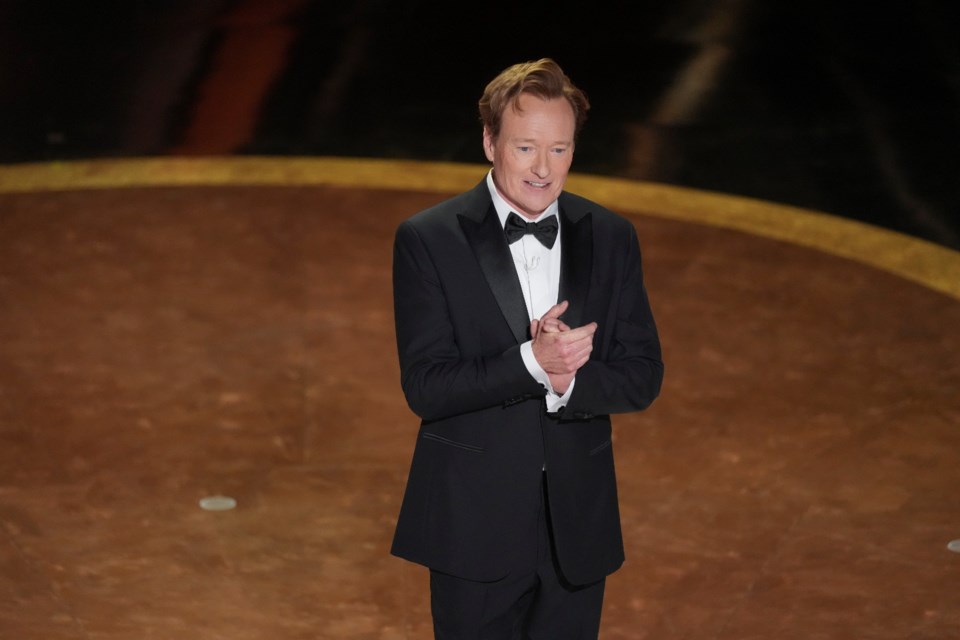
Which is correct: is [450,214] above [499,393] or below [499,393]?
above

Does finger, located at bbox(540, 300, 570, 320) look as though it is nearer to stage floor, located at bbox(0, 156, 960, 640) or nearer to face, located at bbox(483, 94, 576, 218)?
face, located at bbox(483, 94, 576, 218)

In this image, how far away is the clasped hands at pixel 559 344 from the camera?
2.57 meters

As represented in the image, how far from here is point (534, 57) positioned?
376 inches

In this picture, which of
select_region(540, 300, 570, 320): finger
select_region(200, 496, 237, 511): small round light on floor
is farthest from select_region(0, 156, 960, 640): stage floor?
select_region(540, 300, 570, 320): finger

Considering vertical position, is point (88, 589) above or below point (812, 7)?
below

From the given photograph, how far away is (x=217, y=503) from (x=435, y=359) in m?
2.27

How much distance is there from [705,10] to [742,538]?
653 cm

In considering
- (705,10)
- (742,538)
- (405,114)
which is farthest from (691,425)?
(705,10)

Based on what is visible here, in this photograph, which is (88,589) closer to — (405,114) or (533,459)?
(533,459)

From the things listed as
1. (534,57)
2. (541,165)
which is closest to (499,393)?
(541,165)

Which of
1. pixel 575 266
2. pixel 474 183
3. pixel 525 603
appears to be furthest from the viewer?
pixel 474 183

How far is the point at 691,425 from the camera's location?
5344mm

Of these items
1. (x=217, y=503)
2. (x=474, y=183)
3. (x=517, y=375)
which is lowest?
(x=217, y=503)

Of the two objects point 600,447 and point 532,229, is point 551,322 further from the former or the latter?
point 600,447
